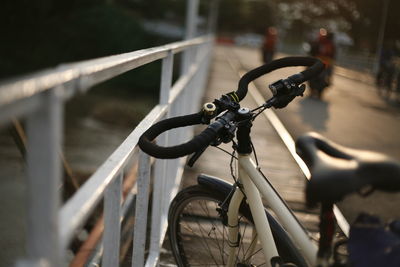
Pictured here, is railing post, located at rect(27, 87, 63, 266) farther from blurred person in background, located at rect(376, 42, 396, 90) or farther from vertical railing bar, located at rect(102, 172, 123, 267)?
blurred person in background, located at rect(376, 42, 396, 90)

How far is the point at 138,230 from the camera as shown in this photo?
2.75 metres

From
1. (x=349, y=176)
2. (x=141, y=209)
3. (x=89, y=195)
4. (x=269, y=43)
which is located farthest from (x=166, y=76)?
(x=269, y=43)

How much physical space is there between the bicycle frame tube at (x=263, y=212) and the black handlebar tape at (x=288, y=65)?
285 millimetres

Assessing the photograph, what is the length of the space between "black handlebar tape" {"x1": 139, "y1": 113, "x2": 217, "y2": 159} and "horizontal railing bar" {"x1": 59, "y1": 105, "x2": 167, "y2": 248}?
0.53 ft

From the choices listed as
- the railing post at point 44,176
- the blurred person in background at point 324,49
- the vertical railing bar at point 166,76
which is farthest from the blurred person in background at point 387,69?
the railing post at point 44,176

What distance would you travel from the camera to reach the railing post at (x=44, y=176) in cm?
Answer: 122

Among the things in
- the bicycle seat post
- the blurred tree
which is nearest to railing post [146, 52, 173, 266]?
the bicycle seat post

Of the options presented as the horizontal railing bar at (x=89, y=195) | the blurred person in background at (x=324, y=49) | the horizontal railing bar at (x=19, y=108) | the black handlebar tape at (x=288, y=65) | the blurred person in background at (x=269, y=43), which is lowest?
the blurred person in background at (x=269, y=43)

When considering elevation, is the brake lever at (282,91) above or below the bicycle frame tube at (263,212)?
above

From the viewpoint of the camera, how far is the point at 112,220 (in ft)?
7.63

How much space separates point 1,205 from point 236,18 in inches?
4137

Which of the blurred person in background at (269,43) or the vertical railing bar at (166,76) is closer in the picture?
the vertical railing bar at (166,76)

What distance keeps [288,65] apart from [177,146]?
806mm

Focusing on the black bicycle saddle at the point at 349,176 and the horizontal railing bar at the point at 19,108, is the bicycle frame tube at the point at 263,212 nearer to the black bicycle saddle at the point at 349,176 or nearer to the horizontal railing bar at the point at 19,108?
the black bicycle saddle at the point at 349,176
